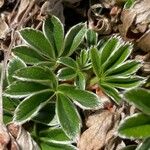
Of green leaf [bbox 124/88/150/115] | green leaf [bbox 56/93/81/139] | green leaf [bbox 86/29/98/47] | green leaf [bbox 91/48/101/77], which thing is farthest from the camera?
green leaf [bbox 86/29/98/47]

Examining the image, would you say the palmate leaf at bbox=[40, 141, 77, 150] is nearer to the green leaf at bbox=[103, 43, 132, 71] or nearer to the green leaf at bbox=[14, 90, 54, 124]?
the green leaf at bbox=[14, 90, 54, 124]

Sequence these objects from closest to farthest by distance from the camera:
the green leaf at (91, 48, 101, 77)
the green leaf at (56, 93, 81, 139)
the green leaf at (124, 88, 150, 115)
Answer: the green leaf at (124, 88, 150, 115)
the green leaf at (56, 93, 81, 139)
the green leaf at (91, 48, 101, 77)

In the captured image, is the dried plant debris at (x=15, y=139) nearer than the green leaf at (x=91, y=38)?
Yes

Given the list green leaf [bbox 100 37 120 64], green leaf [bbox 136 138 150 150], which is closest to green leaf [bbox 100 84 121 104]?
green leaf [bbox 100 37 120 64]

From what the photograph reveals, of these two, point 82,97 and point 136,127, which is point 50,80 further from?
point 136,127

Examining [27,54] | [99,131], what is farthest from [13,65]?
[99,131]

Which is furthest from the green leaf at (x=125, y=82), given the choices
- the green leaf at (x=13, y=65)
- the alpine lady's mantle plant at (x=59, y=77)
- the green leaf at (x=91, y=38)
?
the green leaf at (x=13, y=65)

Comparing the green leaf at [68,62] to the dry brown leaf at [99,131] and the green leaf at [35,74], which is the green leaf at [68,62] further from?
the dry brown leaf at [99,131]

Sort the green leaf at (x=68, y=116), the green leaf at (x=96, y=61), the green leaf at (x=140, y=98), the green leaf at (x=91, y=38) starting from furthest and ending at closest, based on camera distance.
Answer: the green leaf at (x=91, y=38) < the green leaf at (x=96, y=61) < the green leaf at (x=68, y=116) < the green leaf at (x=140, y=98)
